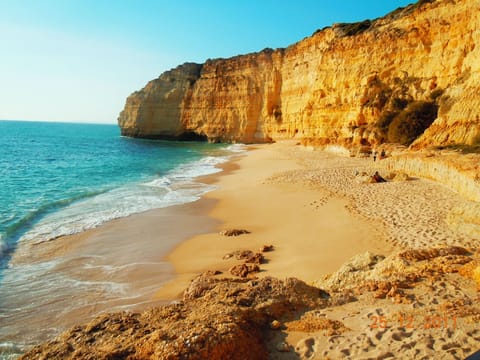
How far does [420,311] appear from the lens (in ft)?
13.5

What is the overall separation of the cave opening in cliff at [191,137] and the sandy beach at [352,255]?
1771 inches

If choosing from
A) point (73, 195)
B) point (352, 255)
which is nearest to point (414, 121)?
point (352, 255)

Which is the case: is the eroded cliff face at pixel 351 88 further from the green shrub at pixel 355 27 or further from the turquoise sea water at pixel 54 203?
the turquoise sea water at pixel 54 203

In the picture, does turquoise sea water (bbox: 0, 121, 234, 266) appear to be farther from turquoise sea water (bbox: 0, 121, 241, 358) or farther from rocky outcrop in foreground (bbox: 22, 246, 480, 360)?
rocky outcrop in foreground (bbox: 22, 246, 480, 360)

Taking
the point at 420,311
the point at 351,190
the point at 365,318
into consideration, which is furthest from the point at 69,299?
the point at 351,190

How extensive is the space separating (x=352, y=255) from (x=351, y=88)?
27.4 meters

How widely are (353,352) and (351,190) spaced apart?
1146cm

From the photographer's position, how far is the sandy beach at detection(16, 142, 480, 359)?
12.2ft

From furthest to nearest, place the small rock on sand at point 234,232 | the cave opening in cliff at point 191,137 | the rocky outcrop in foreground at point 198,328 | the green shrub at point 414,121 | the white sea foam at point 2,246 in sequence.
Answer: the cave opening in cliff at point 191,137
the green shrub at point 414,121
the small rock on sand at point 234,232
the white sea foam at point 2,246
the rocky outcrop in foreground at point 198,328

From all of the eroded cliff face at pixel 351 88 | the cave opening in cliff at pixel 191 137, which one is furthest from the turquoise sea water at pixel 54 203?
the cave opening in cliff at pixel 191 137

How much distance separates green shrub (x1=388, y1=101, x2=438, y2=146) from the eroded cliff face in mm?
66

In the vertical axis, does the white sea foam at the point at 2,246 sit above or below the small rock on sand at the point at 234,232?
below

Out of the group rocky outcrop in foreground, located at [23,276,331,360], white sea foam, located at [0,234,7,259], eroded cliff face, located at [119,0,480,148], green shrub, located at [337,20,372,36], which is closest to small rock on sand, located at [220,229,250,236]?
rocky outcrop in foreground, located at [23,276,331,360]

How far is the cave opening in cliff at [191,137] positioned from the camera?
62831mm
